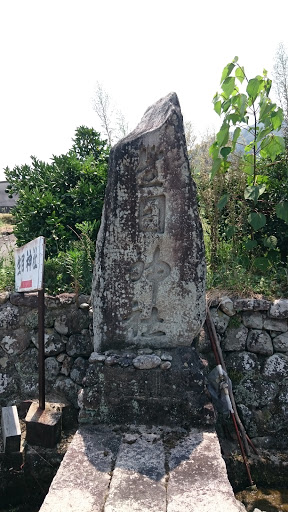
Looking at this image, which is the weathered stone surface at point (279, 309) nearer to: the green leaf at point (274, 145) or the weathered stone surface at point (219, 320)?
the weathered stone surface at point (219, 320)

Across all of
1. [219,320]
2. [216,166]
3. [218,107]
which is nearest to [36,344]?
[219,320]

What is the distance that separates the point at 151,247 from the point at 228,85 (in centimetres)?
212

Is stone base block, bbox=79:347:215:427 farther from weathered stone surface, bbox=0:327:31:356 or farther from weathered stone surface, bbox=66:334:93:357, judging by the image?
weathered stone surface, bbox=0:327:31:356

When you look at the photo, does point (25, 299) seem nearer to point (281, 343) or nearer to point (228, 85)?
point (281, 343)

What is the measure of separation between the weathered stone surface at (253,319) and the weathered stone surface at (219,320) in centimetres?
17

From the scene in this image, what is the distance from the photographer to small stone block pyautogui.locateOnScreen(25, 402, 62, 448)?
3.93 metres

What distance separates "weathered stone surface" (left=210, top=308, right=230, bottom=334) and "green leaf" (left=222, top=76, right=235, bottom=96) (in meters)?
2.16

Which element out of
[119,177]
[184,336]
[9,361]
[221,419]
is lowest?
[221,419]

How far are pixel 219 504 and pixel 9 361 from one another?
286cm

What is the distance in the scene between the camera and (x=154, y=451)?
292 centimetres

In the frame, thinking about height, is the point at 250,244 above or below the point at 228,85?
below

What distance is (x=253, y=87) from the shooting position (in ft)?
15.1

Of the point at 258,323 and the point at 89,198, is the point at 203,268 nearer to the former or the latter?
the point at 258,323

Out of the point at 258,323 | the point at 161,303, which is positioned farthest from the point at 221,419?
the point at 161,303
